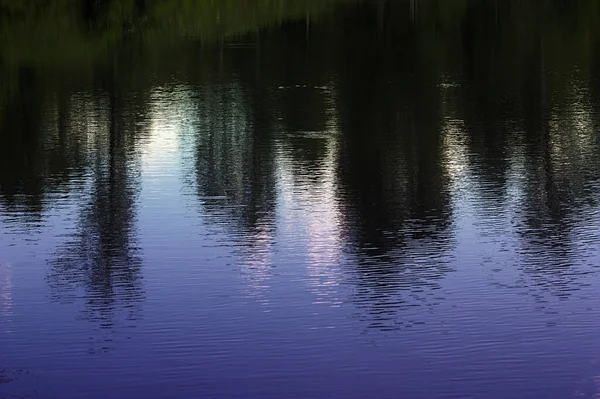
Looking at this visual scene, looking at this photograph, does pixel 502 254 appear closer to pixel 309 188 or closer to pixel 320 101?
pixel 309 188

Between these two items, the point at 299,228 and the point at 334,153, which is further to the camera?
the point at 334,153

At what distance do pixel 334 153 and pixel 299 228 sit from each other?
732 cm

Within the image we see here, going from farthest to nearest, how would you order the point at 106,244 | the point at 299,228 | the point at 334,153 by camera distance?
the point at 334,153
the point at 299,228
the point at 106,244

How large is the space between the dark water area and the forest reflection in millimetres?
90

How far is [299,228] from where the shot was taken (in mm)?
26312

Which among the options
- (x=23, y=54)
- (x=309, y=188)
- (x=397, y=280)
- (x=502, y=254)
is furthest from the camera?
(x=23, y=54)

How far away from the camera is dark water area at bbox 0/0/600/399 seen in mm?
18984

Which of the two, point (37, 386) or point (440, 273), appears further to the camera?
point (440, 273)

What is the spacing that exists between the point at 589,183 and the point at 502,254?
6326mm

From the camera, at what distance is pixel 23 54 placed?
180 ft

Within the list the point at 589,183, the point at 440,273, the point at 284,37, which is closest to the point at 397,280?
the point at 440,273

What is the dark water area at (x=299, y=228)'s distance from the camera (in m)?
19.0

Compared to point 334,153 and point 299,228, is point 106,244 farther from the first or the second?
point 334,153

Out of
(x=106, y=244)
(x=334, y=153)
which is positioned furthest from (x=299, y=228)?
(x=334, y=153)
